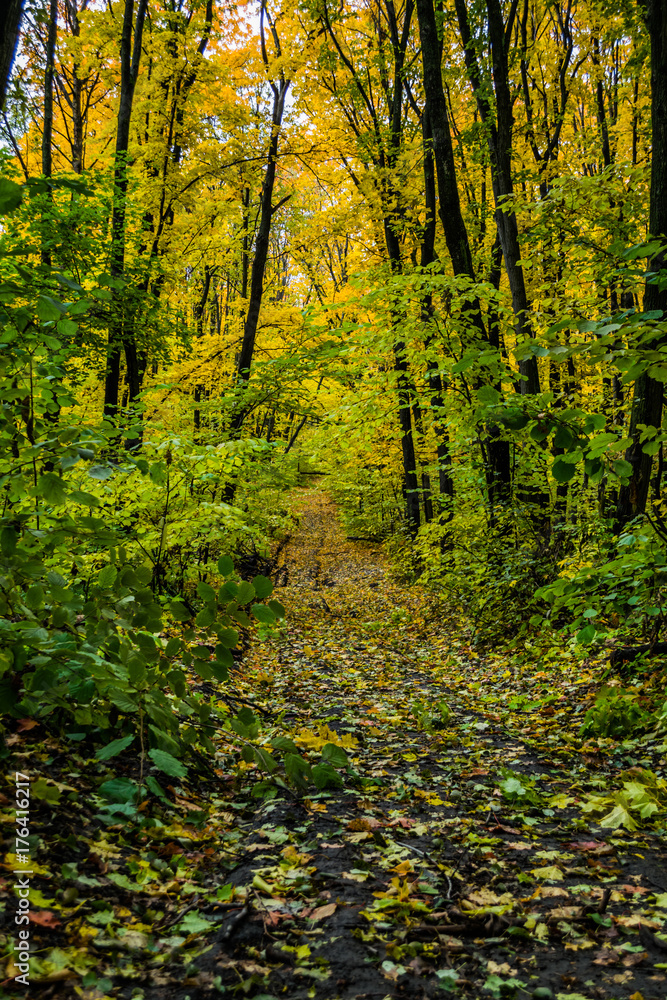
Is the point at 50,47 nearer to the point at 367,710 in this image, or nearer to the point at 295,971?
the point at 367,710

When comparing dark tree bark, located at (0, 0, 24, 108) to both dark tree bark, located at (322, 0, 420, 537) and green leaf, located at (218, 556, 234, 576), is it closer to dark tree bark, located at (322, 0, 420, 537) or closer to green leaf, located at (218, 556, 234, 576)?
green leaf, located at (218, 556, 234, 576)

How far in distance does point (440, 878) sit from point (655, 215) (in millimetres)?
5552

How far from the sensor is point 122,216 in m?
9.27

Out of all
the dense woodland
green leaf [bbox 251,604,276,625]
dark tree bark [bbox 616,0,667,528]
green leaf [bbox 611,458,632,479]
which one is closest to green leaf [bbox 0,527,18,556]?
the dense woodland

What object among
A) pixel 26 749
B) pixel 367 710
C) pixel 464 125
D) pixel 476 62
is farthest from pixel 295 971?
pixel 464 125

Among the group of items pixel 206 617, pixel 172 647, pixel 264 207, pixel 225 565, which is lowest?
pixel 172 647

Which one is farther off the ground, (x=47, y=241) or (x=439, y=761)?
(x=47, y=241)

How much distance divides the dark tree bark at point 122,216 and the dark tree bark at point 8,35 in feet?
19.3

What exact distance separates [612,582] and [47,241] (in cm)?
817

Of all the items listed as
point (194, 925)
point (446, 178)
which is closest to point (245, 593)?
point (194, 925)

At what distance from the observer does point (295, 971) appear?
2004mm

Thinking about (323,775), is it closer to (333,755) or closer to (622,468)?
(333,755)

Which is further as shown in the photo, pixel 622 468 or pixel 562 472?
pixel 622 468

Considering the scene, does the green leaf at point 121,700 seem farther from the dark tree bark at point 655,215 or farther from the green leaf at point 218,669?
the dark tree bark at point 655,215
